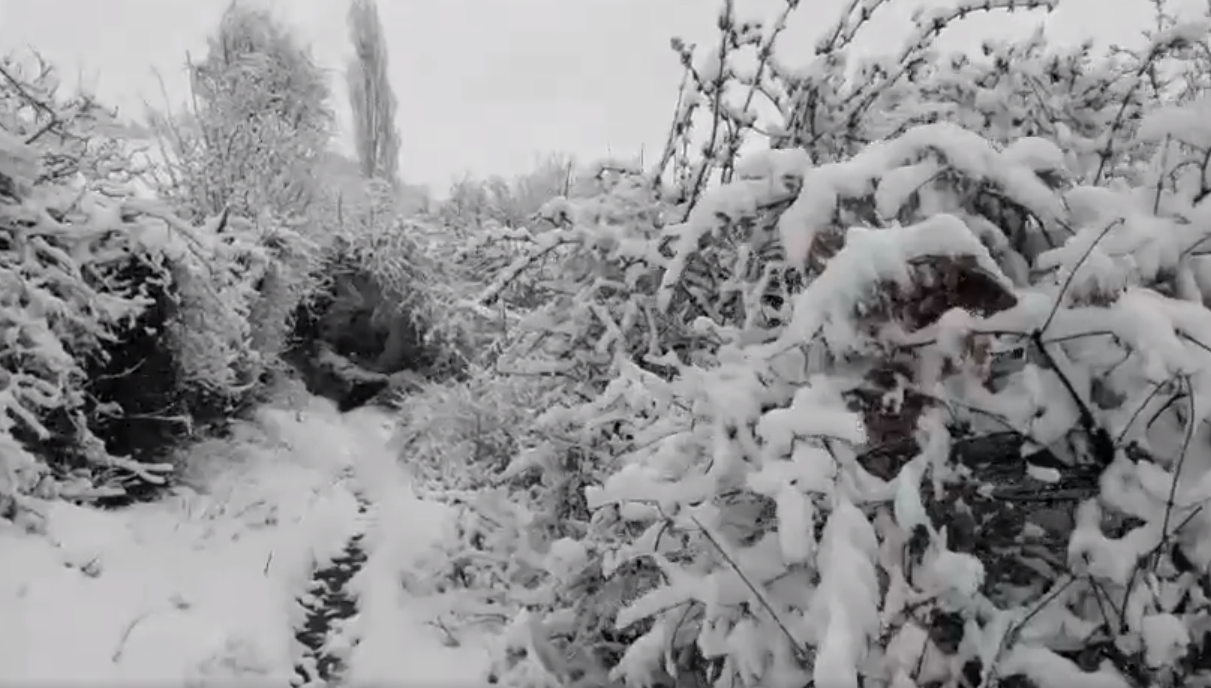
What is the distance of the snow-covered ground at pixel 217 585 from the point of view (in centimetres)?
454

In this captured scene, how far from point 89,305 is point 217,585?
7.90 feet

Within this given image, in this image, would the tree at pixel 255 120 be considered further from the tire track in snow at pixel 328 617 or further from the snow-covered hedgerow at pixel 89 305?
the tire track in snow at pixel 328 617

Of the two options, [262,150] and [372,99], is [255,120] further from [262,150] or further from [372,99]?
[372,99]

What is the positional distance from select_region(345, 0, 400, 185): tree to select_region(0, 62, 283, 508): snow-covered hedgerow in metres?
19.3

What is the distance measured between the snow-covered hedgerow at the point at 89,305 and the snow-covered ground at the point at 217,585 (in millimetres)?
470

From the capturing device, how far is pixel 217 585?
5.95m

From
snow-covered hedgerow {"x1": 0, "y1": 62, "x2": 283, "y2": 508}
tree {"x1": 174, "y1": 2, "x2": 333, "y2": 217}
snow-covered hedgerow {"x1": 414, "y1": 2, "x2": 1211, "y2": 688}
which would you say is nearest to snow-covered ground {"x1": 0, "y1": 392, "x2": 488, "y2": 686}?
snow-covered hedgerow {"x1": 0, "y1": 62, "x2": 283, "y2": 508}

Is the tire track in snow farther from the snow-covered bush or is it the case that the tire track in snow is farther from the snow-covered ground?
the snow-covered bush

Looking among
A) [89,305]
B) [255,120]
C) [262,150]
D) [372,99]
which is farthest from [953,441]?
[372,99]

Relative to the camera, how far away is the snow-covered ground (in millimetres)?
4535

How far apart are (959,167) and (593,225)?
2.12 metres

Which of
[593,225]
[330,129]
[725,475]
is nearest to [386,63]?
[330,129]

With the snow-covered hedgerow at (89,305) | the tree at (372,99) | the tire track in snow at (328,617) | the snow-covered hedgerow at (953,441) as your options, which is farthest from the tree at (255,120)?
the snow-covered hedgerow at (953,441)

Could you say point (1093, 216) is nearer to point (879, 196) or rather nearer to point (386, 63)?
point (879, 196)
